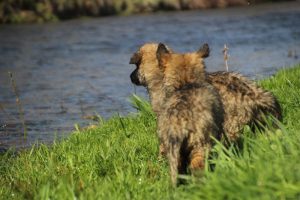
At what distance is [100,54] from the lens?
2425 centimetres

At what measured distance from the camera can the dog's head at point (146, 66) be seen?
316 inches

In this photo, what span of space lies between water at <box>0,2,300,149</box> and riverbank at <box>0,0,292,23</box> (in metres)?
2.06

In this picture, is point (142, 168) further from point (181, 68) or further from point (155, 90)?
point (155, 90)

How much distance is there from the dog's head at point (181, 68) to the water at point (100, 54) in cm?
300

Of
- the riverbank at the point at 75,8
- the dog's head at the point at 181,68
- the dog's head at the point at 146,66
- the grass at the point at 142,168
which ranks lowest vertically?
the riverbank at the point at 75,8

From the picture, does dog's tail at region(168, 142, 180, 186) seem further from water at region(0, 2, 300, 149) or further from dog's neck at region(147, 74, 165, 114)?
water at region(0, 2, 300, 149)

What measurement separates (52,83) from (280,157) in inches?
532

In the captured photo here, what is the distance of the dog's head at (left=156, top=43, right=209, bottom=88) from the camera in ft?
20.6

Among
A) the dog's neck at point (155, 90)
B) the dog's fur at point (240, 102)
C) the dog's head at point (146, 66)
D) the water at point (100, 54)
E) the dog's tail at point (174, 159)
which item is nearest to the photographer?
the dog's tail at point (174, 159)

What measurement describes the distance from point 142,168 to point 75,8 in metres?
34.4

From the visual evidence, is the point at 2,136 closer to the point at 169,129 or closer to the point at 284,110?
the point at 284,110

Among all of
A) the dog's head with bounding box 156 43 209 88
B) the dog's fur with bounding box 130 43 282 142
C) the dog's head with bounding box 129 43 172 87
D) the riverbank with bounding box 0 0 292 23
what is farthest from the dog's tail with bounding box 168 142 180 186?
the riverbank with bounding box 0 0 292 23

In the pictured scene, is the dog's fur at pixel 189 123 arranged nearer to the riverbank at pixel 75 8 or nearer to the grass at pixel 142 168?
the grass at pixel 142 168

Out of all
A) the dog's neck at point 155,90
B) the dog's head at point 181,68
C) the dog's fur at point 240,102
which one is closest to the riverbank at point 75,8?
the dog's neck at point 155,90
